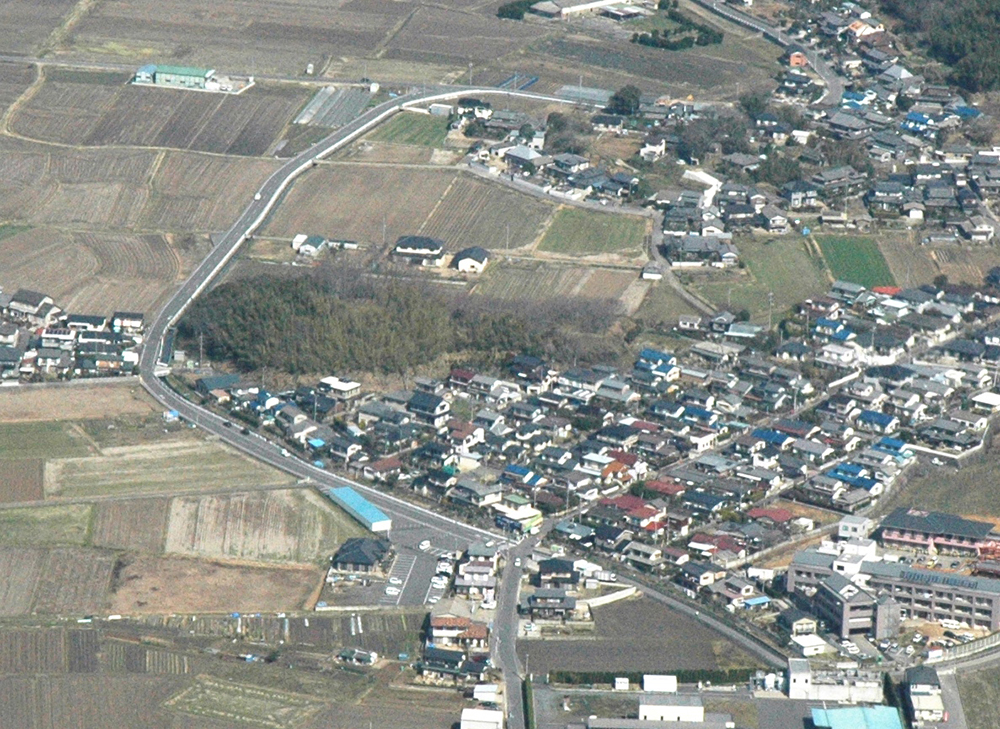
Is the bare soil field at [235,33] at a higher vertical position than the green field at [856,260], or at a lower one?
higher

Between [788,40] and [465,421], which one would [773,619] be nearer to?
[465,421]

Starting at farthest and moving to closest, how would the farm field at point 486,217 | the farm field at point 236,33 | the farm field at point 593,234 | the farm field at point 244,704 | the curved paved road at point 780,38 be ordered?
the farm field at point 236,33, the curved paved road at point 780,38, the farm field at point 486,217, the farm field at point 593,234, the farm field at point 244,704

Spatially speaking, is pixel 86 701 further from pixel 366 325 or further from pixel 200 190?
pixel 200 190

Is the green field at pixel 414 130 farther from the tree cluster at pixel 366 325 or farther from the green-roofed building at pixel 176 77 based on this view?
the tree cluster at pixel 366 325

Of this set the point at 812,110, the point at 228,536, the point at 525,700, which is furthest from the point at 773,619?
the point at 812,110

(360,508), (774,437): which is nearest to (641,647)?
(360,508)

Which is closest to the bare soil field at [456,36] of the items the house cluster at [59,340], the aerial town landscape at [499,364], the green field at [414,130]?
the aerial town landscape at [499,364]
